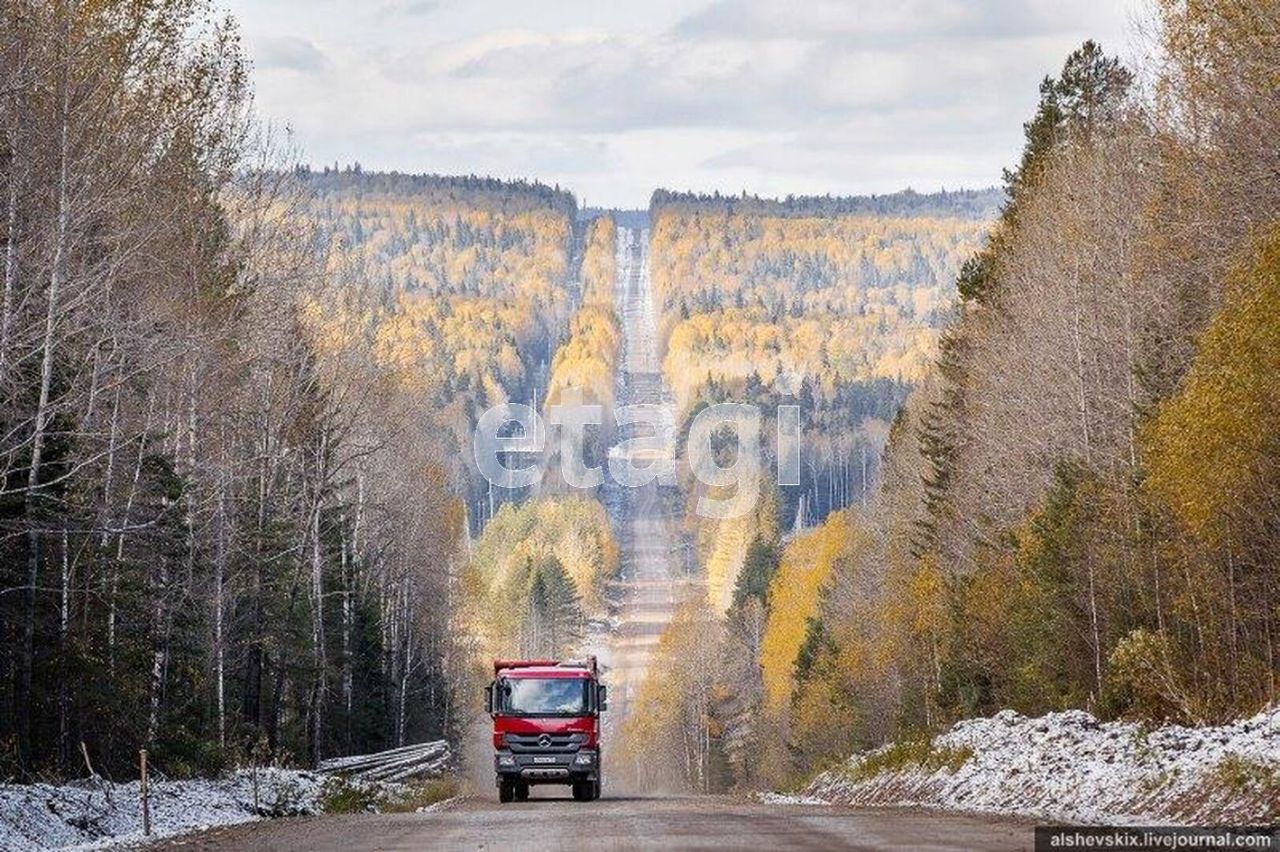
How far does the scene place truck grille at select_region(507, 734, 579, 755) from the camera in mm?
37344

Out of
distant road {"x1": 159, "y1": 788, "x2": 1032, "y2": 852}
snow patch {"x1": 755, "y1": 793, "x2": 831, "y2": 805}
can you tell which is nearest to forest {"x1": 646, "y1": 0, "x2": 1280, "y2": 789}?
snow patch {"x1": 755, "y1": 793, "x2": 831, "y2": 805}

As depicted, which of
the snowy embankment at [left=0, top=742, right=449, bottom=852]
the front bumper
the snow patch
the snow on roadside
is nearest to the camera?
the snow on roadside

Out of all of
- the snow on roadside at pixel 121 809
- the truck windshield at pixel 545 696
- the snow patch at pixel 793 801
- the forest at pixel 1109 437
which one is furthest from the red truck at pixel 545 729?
the forest at pixel 1109 437

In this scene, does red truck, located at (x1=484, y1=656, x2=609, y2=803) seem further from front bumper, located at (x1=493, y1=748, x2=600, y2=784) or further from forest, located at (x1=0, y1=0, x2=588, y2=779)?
forest, located at (x1=0, y1=0, x2=588, y2=779)

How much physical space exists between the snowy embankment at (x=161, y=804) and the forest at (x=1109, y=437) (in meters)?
14.4

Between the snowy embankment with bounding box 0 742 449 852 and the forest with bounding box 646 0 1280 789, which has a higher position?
the forest with bounding box 646 0 1280 789

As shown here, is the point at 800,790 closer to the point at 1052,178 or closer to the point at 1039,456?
the point at 1039,456

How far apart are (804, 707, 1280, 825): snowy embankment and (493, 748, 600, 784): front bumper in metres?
5.94

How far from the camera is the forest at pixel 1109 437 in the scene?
2858 centimetres

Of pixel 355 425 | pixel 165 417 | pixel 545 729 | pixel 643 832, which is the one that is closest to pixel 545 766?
pixel 545 729

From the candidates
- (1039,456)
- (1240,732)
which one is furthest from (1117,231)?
(1240,732)

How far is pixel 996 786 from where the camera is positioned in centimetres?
2767

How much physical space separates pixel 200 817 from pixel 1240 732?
14848 millimetres

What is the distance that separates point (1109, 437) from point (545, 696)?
51.7ft
